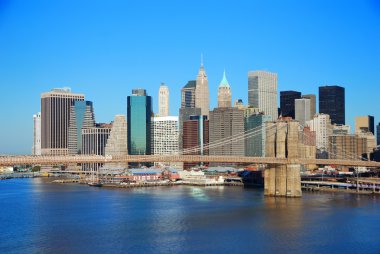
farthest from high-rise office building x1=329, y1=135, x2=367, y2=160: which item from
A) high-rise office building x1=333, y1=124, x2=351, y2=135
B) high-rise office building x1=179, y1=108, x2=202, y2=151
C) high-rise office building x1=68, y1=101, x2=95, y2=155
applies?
high-rise office building x1=68, y1=101, x2=95, y2=155

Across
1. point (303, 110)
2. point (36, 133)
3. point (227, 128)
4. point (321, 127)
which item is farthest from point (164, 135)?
point (36, 133)

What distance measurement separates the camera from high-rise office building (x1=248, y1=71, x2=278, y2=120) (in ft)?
444

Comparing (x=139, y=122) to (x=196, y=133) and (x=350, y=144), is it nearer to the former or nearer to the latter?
(x=196, y=133)

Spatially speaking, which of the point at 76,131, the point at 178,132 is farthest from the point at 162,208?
the point at 76,131

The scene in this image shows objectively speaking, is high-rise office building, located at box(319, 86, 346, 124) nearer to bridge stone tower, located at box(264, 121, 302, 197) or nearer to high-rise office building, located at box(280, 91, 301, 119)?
high-rise office building, located at box(280, 91, 301, 119)

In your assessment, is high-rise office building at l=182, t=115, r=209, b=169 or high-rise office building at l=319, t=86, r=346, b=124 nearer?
high-rise office building at l=182, t=115, r=209, b=169

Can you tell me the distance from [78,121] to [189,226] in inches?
4018

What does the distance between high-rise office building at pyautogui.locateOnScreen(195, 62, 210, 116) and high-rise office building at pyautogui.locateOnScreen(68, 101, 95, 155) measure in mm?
26513

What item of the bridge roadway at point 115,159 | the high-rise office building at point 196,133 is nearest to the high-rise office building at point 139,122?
the high-rise office building at point 196,133

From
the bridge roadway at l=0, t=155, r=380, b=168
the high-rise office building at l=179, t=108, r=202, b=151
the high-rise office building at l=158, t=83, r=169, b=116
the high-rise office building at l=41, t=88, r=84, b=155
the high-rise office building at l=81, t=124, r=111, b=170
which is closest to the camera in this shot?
the bridge roadway at l=0, t=155, r=380, b=168

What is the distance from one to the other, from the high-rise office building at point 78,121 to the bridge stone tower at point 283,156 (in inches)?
3246

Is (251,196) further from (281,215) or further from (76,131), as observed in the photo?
(76,131)

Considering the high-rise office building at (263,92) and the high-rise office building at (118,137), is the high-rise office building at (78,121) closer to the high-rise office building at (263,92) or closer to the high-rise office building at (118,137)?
the high-rise office building at (118,137)

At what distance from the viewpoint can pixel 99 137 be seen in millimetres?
121188
